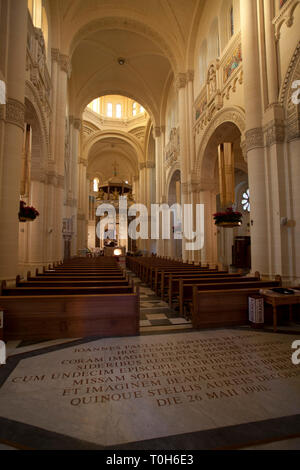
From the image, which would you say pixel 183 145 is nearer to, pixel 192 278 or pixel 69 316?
pixel 192 278

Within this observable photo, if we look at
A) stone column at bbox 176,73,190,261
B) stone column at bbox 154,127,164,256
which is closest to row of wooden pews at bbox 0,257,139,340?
stone column at bbox 176,73,190,261

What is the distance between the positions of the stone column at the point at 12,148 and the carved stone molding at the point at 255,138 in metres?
6.08

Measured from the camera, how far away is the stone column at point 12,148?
5.70 m

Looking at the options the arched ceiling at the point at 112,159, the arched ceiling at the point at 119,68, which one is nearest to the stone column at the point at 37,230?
the arched ceiling at the point at 119,68

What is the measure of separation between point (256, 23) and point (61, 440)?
10.4 metres

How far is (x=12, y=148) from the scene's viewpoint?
5875 millimetres

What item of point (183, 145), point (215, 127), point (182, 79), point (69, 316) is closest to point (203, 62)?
point (182, 79)

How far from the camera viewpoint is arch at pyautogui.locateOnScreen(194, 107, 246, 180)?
8812 millimetres

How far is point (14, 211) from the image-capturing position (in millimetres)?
5863

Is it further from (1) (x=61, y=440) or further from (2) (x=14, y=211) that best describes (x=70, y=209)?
(1) (x=61, y=440)

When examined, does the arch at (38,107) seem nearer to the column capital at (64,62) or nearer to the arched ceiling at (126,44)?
the column capital at (64,62)

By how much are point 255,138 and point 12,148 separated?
635 centimetres

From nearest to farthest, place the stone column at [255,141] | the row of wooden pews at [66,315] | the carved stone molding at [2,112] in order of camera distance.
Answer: the row of wooden pews at [66,315] < the carved stone molding at [2,112] < the stone column at [255,141]

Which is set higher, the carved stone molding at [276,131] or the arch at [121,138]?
the arch at [121,138]
